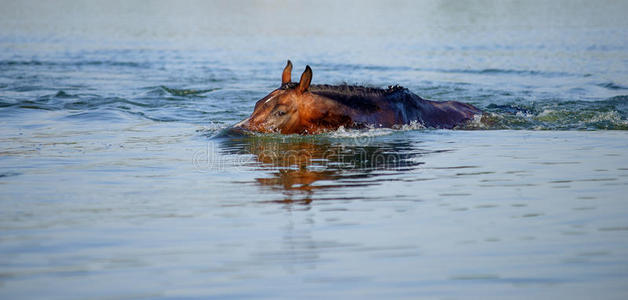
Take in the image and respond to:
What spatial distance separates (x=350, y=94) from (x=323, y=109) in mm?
448

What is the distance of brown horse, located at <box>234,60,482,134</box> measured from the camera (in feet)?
30.6

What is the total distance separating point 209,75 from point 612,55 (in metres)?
10.3

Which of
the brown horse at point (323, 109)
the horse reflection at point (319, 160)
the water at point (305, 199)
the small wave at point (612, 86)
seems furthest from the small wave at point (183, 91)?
the small wave at point (612, 86)

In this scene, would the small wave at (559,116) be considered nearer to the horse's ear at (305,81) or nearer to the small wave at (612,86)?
the small wave at (612,86)

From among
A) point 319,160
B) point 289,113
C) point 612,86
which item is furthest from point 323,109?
point 612,86

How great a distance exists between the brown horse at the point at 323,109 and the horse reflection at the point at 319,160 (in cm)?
21

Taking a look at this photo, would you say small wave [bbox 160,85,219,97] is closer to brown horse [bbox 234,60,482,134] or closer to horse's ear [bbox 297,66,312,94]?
brown horse [bbox 234,60,482,134]

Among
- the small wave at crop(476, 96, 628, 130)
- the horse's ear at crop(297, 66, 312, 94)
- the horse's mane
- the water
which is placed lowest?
the water

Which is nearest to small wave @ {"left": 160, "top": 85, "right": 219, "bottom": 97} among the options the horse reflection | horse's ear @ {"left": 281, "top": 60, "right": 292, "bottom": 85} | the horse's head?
horse's ear @ {"left": 281, "top": 60, "right": 292, "bottom": 85}

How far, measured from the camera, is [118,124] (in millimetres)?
10875

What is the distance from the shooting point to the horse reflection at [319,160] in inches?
254

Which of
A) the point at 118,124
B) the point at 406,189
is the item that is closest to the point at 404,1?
the point at 118,124

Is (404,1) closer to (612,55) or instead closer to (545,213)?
(612,55)

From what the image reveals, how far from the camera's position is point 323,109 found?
9375 mm
